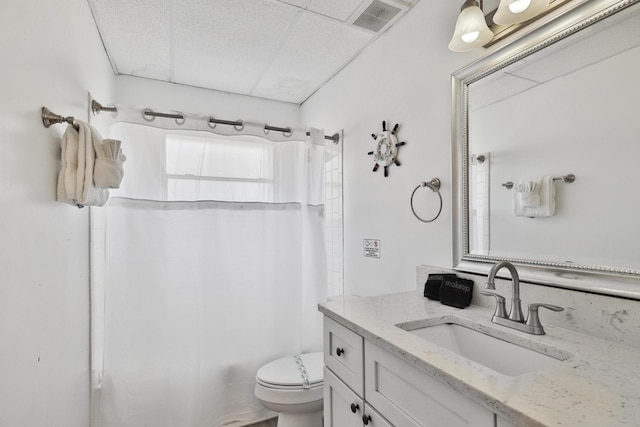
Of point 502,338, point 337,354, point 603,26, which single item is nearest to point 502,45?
point 603,26

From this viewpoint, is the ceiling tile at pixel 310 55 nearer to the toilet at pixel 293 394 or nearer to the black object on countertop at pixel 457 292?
the black object on countertop at pixel 457 292

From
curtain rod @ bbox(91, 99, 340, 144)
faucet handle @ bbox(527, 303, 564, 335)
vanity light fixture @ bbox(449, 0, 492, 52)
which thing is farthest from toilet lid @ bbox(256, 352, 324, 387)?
vanity light fixture @ bbox(449, 0, 492, 52)

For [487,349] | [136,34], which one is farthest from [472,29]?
[136,34]

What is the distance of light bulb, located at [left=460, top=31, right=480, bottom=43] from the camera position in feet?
3.79

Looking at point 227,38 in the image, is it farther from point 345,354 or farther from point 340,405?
point 340,405

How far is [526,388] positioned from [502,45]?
45.5 inches

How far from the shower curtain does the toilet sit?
32cm

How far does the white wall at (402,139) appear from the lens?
4.70 ft

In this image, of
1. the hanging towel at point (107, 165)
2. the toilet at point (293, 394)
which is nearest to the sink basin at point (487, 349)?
the toilet at point (293, 394)

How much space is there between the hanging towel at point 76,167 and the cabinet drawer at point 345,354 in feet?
3.45

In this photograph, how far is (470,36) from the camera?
117 centimetres

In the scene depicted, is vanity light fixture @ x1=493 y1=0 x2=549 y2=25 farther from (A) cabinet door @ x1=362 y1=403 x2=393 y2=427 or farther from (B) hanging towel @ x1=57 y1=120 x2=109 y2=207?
(B) hanging towel @ x1=57 y1=120 x2=109 y2=207

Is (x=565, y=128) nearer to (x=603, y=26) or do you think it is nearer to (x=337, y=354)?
(x=603, y=26)

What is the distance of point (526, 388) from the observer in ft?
2.04
